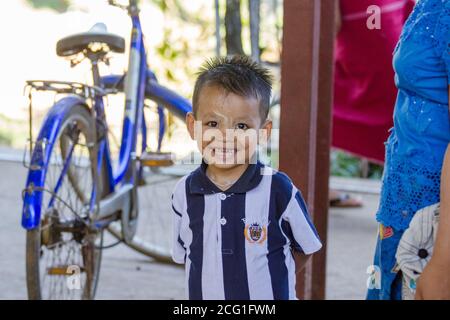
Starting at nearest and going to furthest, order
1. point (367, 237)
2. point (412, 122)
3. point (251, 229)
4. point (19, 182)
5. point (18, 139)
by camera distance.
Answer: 1. point (251, 229)
2. point (412, 122)
3. point (367, 237)
4. point (19, 182)
5. point (18, 139)

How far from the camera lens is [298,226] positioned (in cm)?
180

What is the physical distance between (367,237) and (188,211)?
293cm

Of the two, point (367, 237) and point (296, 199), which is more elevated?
point (296, 199)

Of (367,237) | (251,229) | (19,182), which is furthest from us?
(19,182)

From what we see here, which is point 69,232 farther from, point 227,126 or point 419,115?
point 419,115

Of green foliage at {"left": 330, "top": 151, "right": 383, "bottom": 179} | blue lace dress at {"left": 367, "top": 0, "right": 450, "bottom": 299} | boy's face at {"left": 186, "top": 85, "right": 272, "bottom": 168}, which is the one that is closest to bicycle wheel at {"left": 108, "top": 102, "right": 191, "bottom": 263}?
green foliage at {"left": 330, "top": 151, "right": 383, "bottom": 179}

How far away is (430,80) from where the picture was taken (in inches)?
72.3

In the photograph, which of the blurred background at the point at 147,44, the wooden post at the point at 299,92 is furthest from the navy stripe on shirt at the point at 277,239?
the blurred background at the point at 147,44

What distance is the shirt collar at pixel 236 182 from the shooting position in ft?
5.84

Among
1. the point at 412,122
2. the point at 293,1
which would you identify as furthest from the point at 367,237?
the point at 412,122

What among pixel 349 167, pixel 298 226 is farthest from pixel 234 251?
pixel 349 167

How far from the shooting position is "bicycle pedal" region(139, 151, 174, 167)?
10.7 feet

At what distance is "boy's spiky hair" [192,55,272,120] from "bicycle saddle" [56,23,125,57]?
1.10 meters
